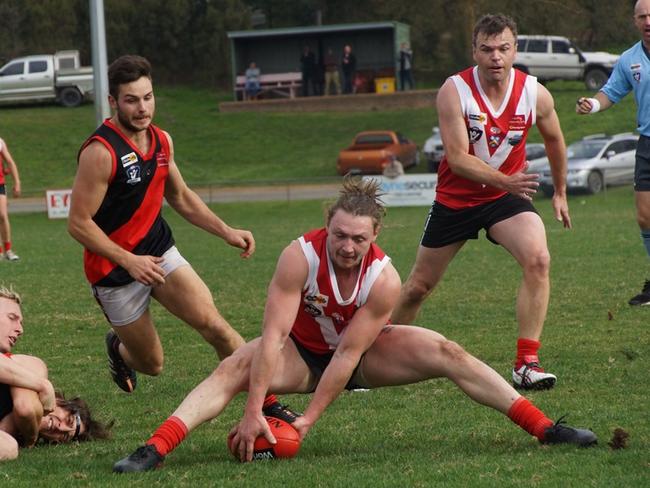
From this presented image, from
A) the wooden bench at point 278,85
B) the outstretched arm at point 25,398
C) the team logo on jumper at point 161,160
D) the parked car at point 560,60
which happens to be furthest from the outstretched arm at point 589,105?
the wooden bench at point 278,85

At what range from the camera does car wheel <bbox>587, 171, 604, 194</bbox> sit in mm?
28859

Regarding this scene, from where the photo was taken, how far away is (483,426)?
20.3 feet

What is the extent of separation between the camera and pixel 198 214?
7.10m

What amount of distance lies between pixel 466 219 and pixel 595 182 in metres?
22.3

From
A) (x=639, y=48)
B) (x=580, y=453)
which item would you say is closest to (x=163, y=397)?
(x=580, y=453)

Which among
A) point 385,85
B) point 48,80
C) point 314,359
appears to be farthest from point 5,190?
point 385,85

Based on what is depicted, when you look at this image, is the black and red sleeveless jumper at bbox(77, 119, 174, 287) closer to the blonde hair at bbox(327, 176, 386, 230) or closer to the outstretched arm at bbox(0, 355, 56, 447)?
the outstretched arm at bbox(0, 355, 56, 447)

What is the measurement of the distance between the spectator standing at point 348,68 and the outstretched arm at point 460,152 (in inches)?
1603

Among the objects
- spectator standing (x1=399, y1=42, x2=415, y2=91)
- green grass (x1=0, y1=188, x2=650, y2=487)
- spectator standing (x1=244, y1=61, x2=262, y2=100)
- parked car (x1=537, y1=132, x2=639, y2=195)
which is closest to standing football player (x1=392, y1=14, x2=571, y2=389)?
green grass (x1=0, y1=188, x2=650, y2=487)

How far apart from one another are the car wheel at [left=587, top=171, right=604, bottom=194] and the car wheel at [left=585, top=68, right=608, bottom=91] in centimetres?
1415

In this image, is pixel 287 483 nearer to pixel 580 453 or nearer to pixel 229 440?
pixel 229 440

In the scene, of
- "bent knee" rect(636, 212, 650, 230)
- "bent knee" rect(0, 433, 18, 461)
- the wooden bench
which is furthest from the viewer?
the wooden bench

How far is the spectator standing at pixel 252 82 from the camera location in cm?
4928

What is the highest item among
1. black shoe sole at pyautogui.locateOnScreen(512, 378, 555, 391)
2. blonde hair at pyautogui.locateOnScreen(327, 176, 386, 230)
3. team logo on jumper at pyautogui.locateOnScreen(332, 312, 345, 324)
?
blonde hair at pyautogui.locateOnScreen(327, 176, 386, 230)
